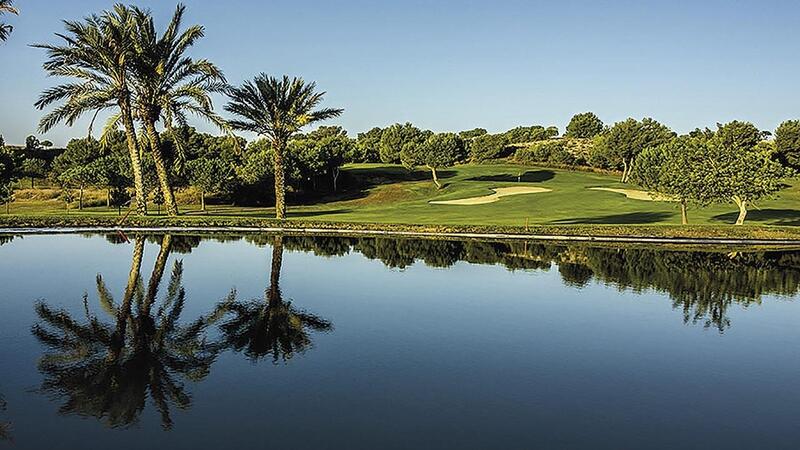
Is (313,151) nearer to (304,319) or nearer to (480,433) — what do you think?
(304,319)

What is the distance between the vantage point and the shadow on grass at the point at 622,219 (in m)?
49.2

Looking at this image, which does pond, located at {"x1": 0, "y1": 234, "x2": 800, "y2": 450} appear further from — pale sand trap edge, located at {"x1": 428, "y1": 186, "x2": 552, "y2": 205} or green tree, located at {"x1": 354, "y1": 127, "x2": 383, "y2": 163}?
green tree, located at {"x1": 354, "y1": 127, "x2": 383, "y2": 163}

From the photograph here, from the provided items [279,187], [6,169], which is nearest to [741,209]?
[279,187]

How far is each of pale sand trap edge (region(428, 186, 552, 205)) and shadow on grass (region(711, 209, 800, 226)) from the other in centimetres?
2313

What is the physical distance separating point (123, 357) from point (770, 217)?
191 ft

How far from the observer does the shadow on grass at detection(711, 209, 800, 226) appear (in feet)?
171

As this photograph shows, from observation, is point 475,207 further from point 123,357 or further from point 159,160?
point 123,357

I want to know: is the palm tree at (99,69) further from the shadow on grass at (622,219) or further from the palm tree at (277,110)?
the shadow on grass at (622,219)

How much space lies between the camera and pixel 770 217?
181 feet

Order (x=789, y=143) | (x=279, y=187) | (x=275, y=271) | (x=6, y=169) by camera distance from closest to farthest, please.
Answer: (x=275, y=271)
(x=279, y=187)
(x=6, y=169)
(x=789, y=143)

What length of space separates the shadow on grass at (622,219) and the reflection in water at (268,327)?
33316mm

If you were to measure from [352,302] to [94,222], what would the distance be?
107 ft

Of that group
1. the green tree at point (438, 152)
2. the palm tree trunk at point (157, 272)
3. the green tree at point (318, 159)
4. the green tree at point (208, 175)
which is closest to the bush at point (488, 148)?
the green tree at point (438, 152)

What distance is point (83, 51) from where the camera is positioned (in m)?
46.9
